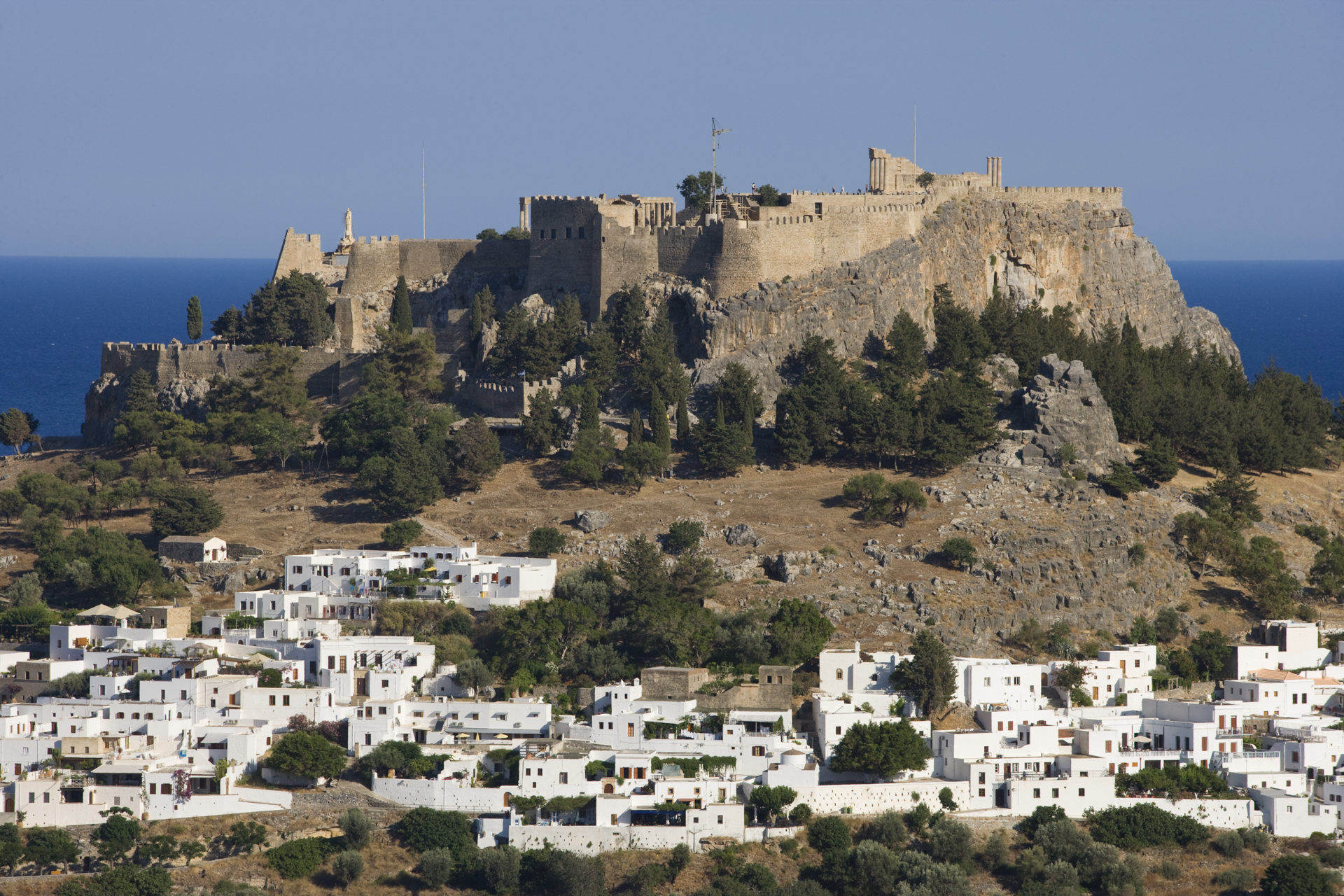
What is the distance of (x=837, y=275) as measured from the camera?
76.9 m

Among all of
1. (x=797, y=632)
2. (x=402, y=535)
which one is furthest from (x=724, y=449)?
(x=797, y=632)

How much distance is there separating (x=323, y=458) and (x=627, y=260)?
1271cm

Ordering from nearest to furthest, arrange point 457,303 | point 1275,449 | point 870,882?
point 870,882, point 1275,449, point 457,303

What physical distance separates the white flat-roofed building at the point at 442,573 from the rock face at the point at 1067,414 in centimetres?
1684

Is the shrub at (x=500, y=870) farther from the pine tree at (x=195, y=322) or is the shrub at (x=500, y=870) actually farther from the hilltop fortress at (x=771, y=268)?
the pine tree at (x=195, y=322)

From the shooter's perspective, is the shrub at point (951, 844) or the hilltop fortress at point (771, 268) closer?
the shrub at point (951, 844)

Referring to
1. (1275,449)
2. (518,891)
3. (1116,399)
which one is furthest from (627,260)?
(518,891)

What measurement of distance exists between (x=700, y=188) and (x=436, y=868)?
118 ft

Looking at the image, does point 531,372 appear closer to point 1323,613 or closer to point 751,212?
point 751,212

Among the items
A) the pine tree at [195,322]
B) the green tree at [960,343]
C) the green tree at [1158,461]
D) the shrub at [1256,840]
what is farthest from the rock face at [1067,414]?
the pine tree at [195,322]

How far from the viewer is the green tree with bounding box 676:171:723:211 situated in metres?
80.5

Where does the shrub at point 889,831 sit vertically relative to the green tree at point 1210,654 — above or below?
below

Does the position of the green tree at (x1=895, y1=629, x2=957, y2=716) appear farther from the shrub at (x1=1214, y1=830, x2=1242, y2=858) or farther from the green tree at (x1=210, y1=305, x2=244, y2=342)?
the green tree at (x1=210, y1=305, x2=244, y2=342)

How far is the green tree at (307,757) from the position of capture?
54.6m
